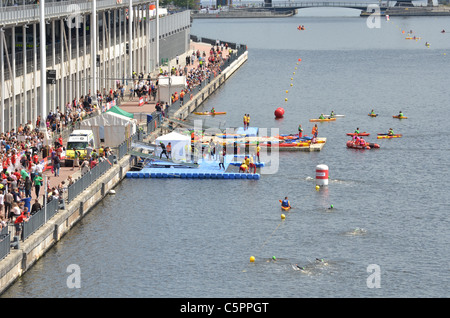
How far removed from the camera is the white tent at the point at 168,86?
93.4 m

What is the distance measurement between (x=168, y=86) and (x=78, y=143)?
1093 inches

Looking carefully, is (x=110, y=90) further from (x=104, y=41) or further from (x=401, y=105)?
(x=401, y=105)

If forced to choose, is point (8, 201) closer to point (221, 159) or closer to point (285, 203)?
point (285, 203)

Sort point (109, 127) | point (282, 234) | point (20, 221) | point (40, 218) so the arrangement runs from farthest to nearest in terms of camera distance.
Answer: point (109, 127) → point (282, 234) → point (40, 218) → point (20, 221)

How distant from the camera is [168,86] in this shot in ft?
306

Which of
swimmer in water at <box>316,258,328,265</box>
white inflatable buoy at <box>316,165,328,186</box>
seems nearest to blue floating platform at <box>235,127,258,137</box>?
white inflatable buoy at <box>316,165,328,186</box>

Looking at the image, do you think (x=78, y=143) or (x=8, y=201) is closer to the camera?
(x=8, y=201)

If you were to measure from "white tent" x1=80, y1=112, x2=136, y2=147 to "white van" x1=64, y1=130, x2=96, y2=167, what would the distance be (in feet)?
11.7

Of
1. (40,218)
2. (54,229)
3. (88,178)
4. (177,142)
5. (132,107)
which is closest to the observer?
(40,218)

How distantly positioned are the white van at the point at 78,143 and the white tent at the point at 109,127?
140 inches

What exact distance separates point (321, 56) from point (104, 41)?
9272cm

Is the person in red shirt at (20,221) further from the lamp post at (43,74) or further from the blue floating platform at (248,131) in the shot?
the blue floating platform at (248,131)

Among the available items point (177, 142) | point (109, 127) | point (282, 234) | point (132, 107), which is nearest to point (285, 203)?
point (282, 234)
